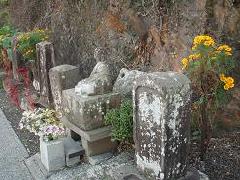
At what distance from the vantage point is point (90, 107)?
178 inches

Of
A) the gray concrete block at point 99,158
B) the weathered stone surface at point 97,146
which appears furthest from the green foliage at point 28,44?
the gray concrete block at point 99,158

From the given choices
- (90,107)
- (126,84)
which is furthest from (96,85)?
(126,84)

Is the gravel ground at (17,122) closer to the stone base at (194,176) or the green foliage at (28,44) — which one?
the green foliage at (28,44)

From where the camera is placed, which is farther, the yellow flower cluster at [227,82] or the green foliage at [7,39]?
the green foliage at [7,39]

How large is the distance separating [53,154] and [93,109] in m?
0.71

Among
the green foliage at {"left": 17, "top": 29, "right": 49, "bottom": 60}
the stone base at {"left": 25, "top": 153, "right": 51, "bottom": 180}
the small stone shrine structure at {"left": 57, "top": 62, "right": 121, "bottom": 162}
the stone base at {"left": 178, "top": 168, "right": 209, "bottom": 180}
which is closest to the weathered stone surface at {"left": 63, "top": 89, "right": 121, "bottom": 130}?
the small stone shrine structure at {"left": 57, "top": 62, "right": 121, "bottom": 162}

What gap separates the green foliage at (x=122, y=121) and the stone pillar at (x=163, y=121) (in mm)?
484

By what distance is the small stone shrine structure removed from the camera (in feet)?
14.8

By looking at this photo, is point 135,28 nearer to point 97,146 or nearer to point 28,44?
point 97,146

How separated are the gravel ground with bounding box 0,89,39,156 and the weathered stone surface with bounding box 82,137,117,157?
99 centimetres

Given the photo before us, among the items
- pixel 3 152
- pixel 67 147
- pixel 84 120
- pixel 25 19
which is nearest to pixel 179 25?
pixel 84 120

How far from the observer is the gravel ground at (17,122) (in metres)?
5.48

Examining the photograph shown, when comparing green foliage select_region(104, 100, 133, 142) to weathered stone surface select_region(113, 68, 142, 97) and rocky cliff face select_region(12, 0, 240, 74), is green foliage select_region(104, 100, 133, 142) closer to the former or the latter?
weathered stone surface select_region(113, 68, 142, 97)

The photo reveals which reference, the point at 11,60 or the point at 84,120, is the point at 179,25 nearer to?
the point at 84,120
